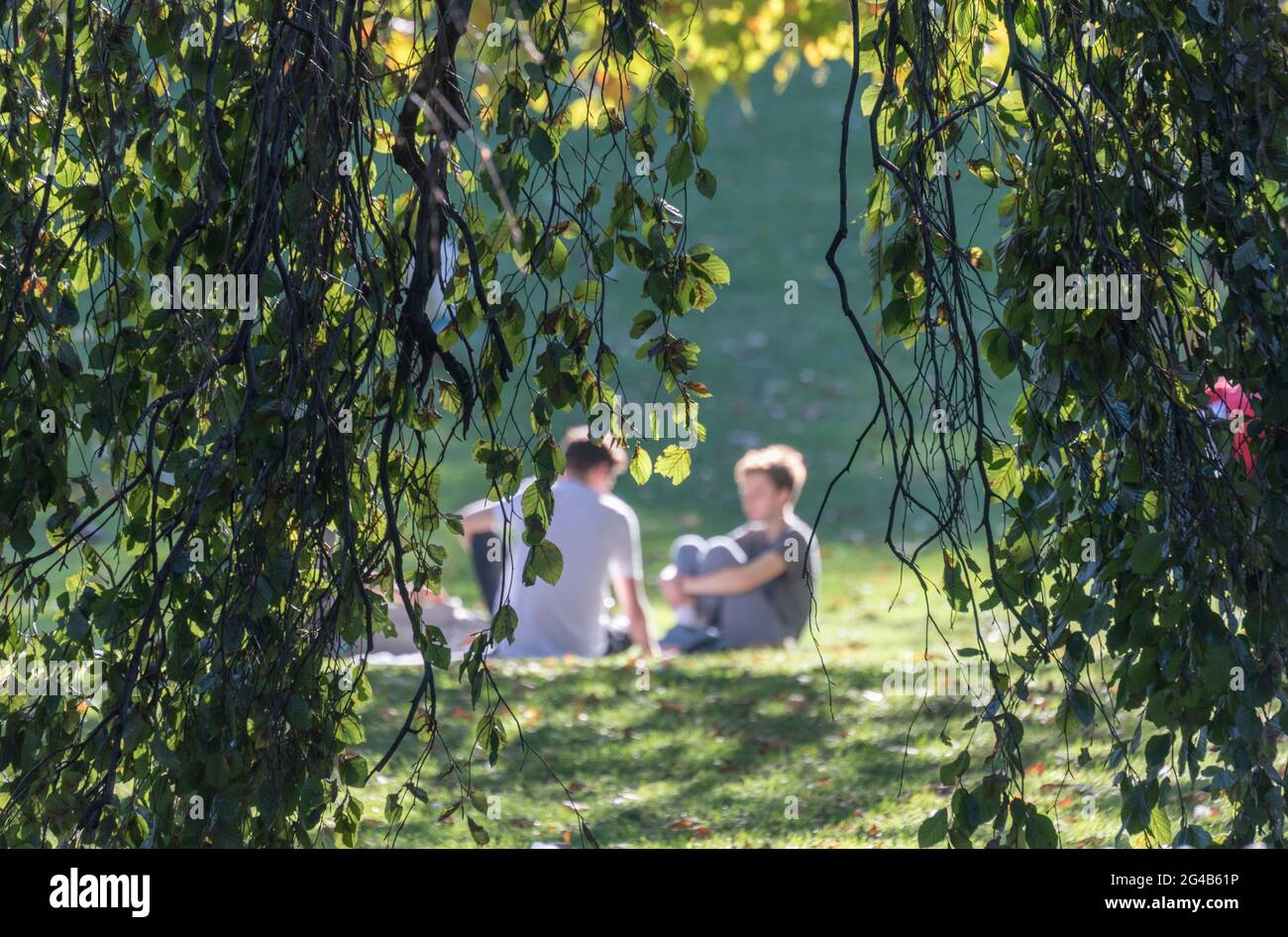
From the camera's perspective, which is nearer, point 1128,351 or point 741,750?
point 1128,351

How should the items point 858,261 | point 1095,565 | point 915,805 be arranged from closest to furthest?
point 1095,565 → point 915,805 → point 858,261

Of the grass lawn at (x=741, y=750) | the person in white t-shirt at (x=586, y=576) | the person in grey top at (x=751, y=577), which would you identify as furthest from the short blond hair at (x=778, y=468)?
the grass lawn at (x=741, y=750)

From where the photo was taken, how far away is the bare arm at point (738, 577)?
23.2 feet

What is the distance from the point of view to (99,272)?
2.73 m

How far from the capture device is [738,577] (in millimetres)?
7148

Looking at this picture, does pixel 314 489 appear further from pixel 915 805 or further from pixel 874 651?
pixel 874 651

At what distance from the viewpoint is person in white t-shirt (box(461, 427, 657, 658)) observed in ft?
22.4

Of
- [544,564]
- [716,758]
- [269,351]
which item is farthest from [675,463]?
[716,758]

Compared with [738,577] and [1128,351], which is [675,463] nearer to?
[1128,351]

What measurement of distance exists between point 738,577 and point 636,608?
1.92 ft

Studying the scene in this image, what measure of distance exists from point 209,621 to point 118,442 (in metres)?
0.50

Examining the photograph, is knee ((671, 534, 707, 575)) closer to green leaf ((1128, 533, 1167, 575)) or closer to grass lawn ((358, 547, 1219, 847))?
grass lawn ((358, 547, 1219, 847))

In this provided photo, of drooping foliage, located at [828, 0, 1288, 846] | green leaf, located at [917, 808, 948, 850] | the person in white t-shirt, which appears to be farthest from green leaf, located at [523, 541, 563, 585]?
the person in white t-shirt
